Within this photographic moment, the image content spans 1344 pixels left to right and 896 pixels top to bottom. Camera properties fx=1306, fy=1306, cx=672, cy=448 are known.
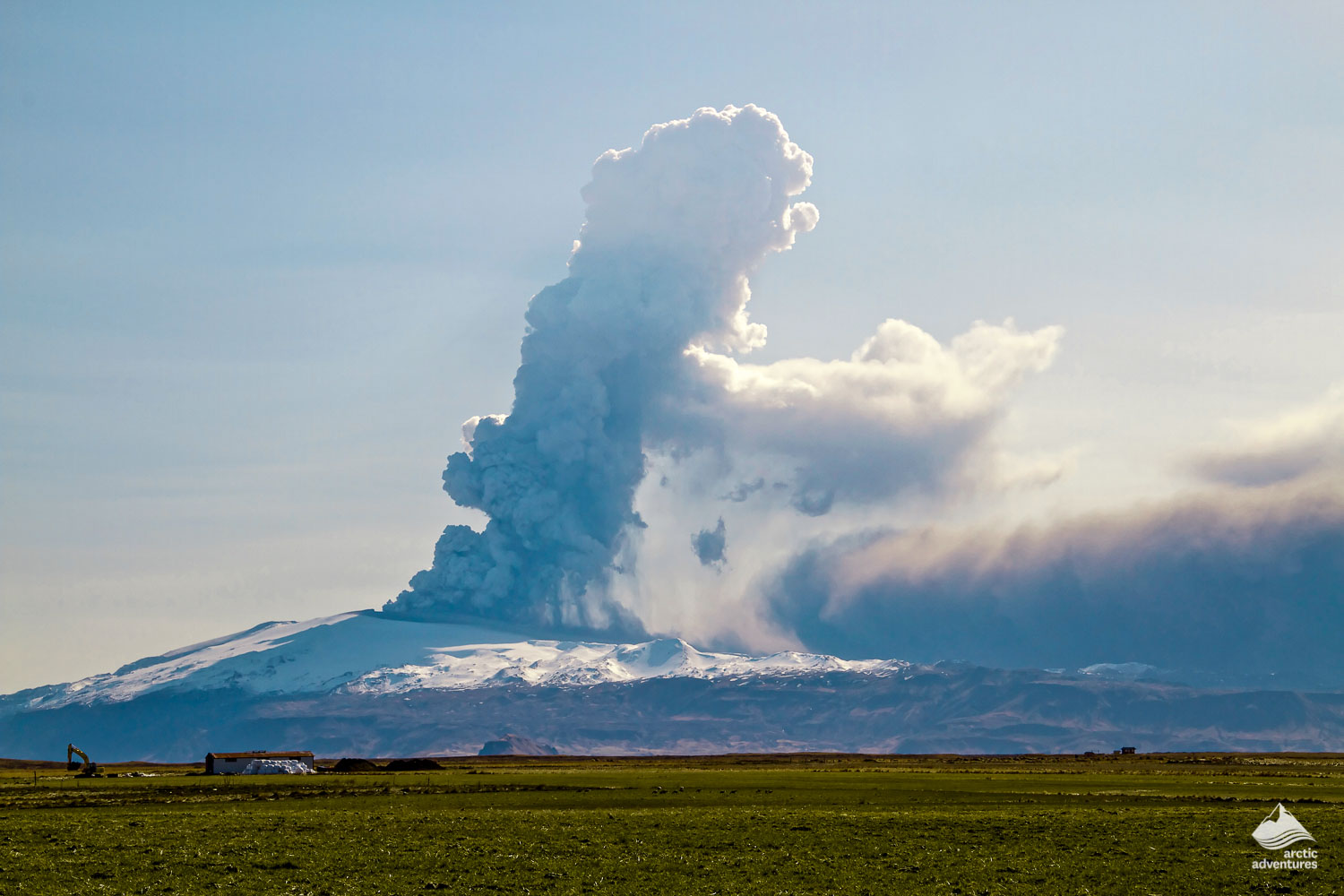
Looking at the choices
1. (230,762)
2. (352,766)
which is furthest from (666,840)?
(352,766)

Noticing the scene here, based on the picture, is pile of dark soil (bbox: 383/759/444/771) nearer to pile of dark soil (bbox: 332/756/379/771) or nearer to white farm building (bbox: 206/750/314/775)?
pile of dark soil (bbox: 332/756/379/771)

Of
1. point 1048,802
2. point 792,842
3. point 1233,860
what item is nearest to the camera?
point 1233,860

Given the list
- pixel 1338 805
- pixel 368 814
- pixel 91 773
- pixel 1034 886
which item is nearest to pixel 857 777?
pixel 1338 805

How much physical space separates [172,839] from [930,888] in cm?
3528

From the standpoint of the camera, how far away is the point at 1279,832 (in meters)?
60.4

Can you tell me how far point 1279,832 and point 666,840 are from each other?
28391mm

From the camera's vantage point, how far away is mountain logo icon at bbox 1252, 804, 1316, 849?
57219 mm

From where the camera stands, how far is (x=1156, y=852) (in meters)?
54.7

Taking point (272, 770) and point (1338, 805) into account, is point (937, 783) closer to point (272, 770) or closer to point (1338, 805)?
point (1338, 805)

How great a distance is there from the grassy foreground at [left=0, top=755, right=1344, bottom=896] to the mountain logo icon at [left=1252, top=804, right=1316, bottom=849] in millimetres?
919

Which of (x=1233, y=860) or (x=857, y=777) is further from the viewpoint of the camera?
(x=857, y=777)

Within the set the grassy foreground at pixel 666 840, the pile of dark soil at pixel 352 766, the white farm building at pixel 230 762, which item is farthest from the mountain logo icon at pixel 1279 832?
the pile of dark soil at pixel 352 766

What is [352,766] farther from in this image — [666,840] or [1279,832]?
[1279,832]

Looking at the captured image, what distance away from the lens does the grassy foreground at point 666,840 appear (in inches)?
1876
